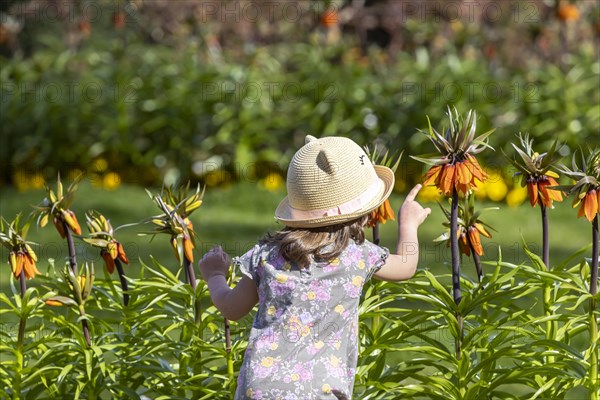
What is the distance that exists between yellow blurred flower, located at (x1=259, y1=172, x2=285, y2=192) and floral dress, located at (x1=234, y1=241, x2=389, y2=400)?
503 cm

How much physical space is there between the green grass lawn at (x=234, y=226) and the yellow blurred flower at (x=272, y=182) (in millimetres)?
59

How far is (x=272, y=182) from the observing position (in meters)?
8.08

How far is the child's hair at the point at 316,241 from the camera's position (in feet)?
9.82

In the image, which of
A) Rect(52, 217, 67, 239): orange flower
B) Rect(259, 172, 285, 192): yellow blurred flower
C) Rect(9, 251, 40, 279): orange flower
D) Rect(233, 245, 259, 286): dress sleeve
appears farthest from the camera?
Rect(259, 172, 285, 192): yellow blurred flower

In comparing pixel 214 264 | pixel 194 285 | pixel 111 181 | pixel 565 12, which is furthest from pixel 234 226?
pixel 214 264

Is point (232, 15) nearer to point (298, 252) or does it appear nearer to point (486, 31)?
point (486, 31)

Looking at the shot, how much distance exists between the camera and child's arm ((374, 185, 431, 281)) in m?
3.09

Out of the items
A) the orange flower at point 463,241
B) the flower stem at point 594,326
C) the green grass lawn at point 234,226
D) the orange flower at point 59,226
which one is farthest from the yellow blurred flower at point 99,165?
the flower stem at point 594,326

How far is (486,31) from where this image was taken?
10.8 m

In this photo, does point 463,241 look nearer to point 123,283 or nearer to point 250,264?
point 250,264

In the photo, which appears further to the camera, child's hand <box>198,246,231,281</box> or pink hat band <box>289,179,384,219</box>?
child's hand <box>198,246,231,281</box>

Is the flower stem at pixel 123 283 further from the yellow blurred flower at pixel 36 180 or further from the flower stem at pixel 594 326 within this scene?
the yellow blurred flower at pixel 36 180

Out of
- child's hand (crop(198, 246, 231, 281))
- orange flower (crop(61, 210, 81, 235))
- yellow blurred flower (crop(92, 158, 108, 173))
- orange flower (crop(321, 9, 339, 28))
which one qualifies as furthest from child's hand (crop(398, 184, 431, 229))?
orange flower (crop(321, 9, 339, 28))

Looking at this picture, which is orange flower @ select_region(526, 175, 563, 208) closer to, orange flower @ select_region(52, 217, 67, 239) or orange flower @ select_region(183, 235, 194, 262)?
orange flower @ select_region(183, 235, 194, 262)
